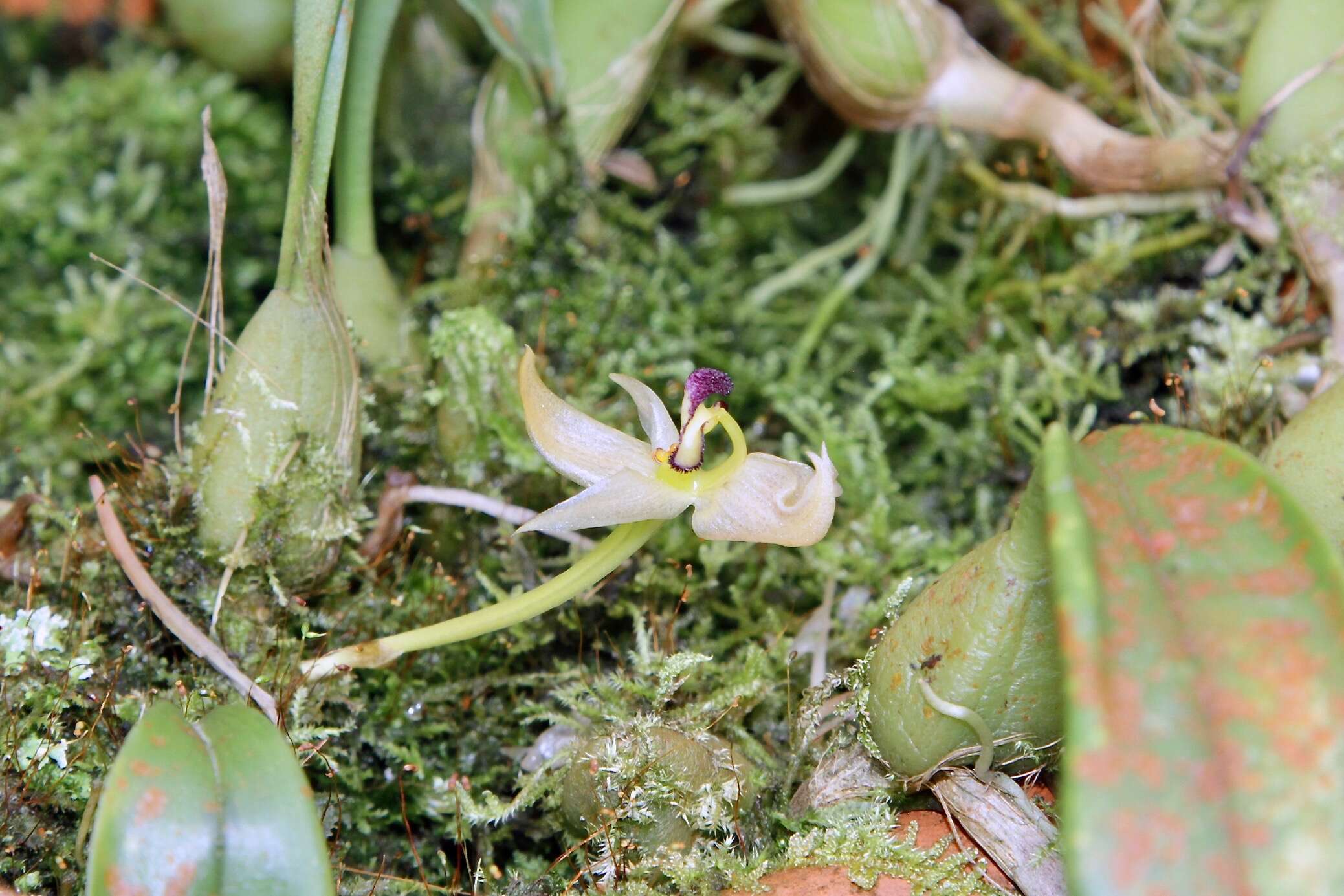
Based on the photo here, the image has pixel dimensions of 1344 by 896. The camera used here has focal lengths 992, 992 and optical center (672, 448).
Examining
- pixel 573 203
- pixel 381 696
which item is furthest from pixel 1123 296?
pixel 381 696

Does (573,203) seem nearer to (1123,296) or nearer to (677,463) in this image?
(677,463)

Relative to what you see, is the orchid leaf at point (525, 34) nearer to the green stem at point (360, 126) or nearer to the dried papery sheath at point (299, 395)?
the green stem at point (360, 126)

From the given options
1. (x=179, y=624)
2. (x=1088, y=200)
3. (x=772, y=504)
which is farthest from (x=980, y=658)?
(x=1088, y=200)

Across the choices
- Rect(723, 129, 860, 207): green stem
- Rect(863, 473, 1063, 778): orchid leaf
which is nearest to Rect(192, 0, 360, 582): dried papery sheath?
Rect(863, 473, 1063, 778): orchid leaf

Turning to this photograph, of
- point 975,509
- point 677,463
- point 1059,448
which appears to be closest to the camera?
point 1059,448

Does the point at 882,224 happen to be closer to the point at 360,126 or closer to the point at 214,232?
the point at 360,126

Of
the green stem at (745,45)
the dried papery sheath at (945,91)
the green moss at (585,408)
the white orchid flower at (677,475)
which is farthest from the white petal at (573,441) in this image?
the green stem at (745,45)
